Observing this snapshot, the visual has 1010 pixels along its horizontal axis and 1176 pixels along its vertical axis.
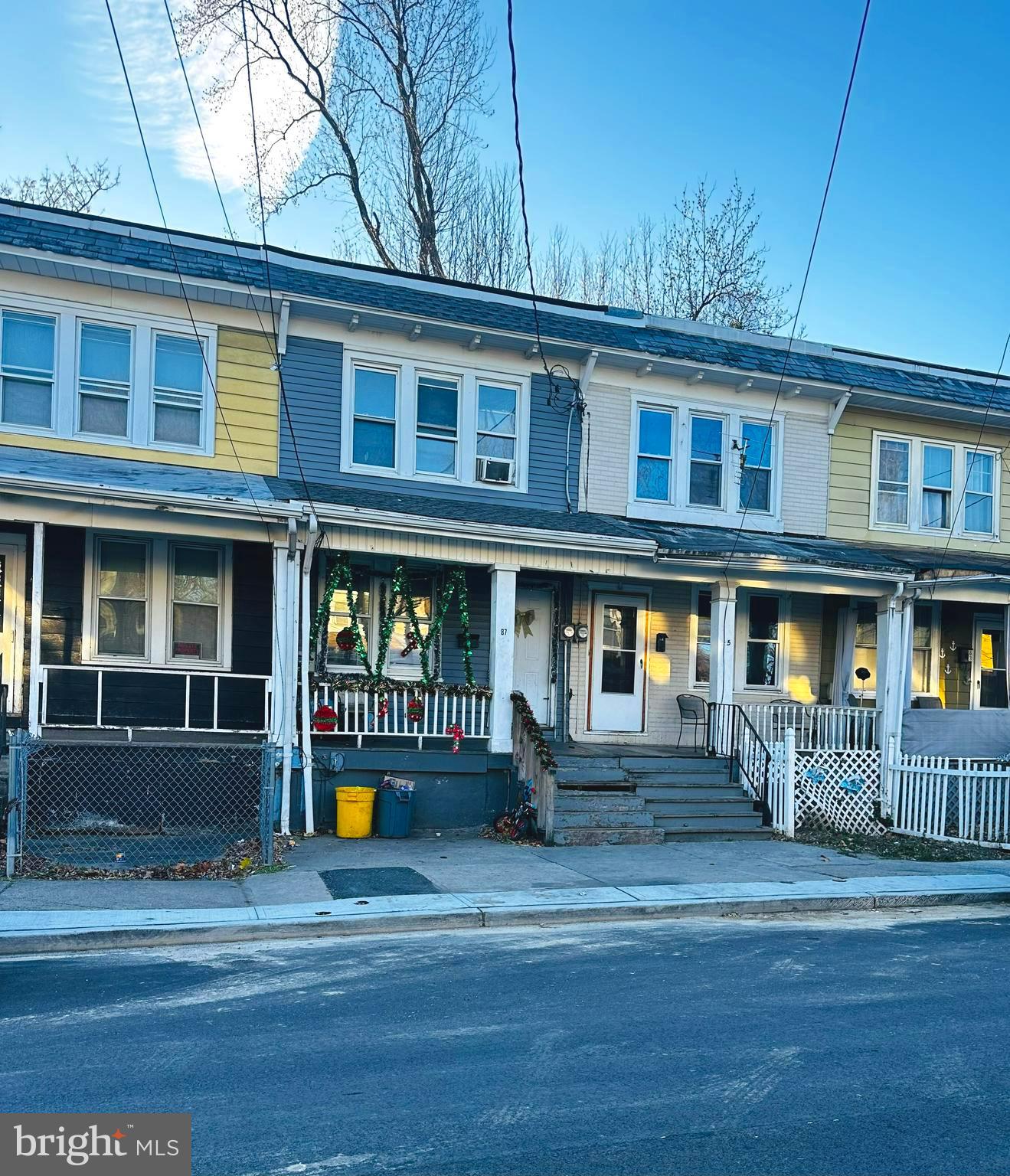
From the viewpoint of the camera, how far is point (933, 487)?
18750 mm

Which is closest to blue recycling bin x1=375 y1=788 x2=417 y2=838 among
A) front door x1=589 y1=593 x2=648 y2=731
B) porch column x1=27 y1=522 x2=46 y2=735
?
porch column x1=27 y1=522 x2=46 y2=735

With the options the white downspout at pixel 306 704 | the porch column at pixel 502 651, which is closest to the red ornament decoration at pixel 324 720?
the white downspout at pixel 306 704

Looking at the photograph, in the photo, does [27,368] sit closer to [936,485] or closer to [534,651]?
[534,651]

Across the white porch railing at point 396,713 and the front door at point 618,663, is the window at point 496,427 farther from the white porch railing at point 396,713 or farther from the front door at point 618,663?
the white porch railing at point 396,713

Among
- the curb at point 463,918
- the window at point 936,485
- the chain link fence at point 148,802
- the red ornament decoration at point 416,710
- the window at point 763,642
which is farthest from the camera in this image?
the window at point 936,485

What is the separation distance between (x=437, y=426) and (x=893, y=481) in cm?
817

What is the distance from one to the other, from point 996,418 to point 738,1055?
51.8 feet

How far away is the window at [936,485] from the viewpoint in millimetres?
18766

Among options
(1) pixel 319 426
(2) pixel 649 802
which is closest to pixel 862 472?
(2) pixel 649 802

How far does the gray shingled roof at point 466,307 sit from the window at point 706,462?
1008 millimetres

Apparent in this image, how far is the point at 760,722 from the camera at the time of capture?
15.5 meters

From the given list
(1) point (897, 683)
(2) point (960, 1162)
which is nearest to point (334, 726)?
(1) point (897, 683)

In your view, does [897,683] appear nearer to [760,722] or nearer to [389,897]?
[760,722]

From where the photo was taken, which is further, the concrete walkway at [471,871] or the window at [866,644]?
the window at [866,644]
